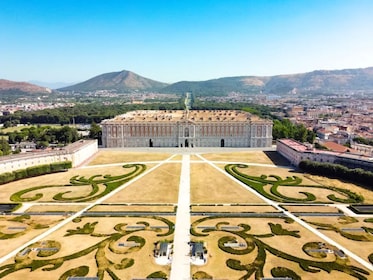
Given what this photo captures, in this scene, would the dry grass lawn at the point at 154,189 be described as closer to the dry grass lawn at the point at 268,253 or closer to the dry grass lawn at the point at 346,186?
the dry grass lawn at the point at 268,253

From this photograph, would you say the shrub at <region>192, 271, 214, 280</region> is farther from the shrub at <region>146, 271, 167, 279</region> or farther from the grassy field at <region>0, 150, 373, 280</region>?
the shrub at <region>146, 271, 167, 279</region>

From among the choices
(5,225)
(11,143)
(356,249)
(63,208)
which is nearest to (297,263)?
(356,249)

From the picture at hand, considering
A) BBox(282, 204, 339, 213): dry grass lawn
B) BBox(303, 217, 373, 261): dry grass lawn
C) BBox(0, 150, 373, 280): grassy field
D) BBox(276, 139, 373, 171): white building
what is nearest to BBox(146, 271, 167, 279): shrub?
BBox(0, 150, 373, 280): grassy field

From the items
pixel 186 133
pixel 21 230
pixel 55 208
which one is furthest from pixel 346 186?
pixel 21 230

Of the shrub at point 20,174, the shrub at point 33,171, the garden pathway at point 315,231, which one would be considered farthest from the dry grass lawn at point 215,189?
the shrub at point 20,174

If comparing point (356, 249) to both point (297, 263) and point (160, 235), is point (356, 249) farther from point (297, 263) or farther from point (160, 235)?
point (160, 235)

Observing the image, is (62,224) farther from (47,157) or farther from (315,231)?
(315,231)
